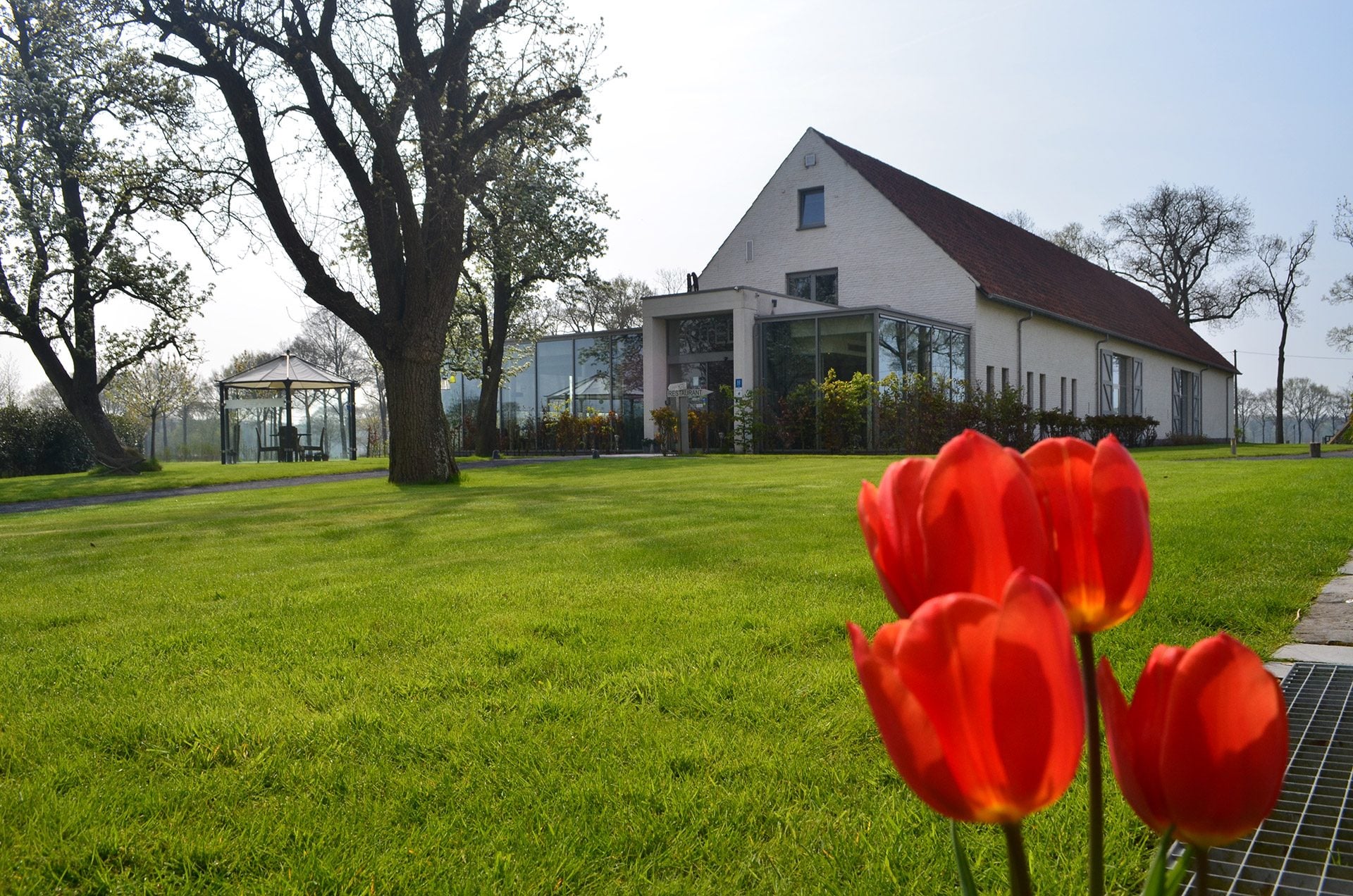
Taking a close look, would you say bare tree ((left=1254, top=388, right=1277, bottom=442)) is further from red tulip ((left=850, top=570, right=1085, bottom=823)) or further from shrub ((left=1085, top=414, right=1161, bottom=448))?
red tulip ((left=850, top=570, right=1085, bottom=823))

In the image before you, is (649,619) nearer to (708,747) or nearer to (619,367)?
(708,747)

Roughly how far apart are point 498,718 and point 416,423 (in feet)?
37.6

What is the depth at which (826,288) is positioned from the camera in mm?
27109

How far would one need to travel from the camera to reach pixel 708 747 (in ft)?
7.71

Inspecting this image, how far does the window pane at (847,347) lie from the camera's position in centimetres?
2247

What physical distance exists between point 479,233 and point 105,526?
1293 cm

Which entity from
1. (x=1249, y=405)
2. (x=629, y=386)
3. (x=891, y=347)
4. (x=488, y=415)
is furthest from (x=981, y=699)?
(x=1249, y=405)

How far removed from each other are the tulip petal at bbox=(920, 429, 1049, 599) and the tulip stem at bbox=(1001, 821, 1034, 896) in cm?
14

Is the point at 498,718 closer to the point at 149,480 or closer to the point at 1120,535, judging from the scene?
the point at 1120,535

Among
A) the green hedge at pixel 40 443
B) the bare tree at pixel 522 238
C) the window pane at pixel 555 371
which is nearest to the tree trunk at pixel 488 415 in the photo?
the bare tree at pixel 522 238

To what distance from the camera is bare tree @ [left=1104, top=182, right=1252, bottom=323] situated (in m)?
44.4

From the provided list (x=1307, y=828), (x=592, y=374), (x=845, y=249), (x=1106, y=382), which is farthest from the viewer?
(x=1106, y=382)

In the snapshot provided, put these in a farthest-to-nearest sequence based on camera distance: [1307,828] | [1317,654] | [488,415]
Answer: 1. [488,415]
2. [1317,654]
3. [1307,828]

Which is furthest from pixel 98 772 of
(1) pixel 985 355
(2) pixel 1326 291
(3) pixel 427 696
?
(2) pixel 1326 291
